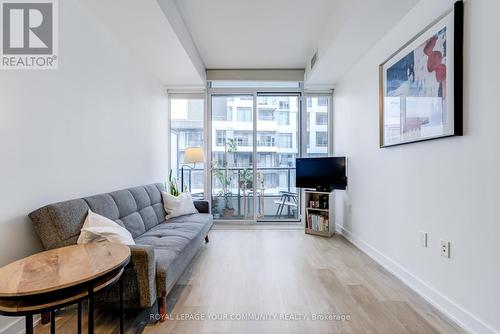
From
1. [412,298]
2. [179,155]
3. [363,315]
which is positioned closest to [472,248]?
[412,298]

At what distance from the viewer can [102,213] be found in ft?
Answer: 7.06

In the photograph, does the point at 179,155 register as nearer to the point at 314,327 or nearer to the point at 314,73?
the point at 314,73

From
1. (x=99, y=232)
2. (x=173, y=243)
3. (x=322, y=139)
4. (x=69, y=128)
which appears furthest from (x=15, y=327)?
(x=322, y=139)

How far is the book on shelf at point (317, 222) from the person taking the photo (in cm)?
399

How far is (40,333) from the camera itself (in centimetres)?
170

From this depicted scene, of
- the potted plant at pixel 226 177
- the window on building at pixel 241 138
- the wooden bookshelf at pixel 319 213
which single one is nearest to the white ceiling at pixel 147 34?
the window on building at pixel 241 138

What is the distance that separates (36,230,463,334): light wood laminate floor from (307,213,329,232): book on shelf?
0.59 m

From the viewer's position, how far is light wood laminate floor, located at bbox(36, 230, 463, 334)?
180 cm

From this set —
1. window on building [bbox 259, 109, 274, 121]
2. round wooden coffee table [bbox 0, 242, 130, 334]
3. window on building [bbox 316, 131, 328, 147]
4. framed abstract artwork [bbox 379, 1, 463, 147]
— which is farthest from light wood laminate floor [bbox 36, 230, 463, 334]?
window on building [bbox 259, 109, 274, 121]

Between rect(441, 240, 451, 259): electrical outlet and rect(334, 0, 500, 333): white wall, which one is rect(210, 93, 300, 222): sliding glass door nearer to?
rect(334, 0, 500, 333): white wall

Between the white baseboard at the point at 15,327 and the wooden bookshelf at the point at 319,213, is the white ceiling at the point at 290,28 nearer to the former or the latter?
the wooden bookshelf at the point at 319,213

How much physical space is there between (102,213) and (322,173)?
303cm

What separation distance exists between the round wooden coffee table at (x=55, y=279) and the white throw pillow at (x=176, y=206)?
1911 mm

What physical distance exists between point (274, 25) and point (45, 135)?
2640mm
